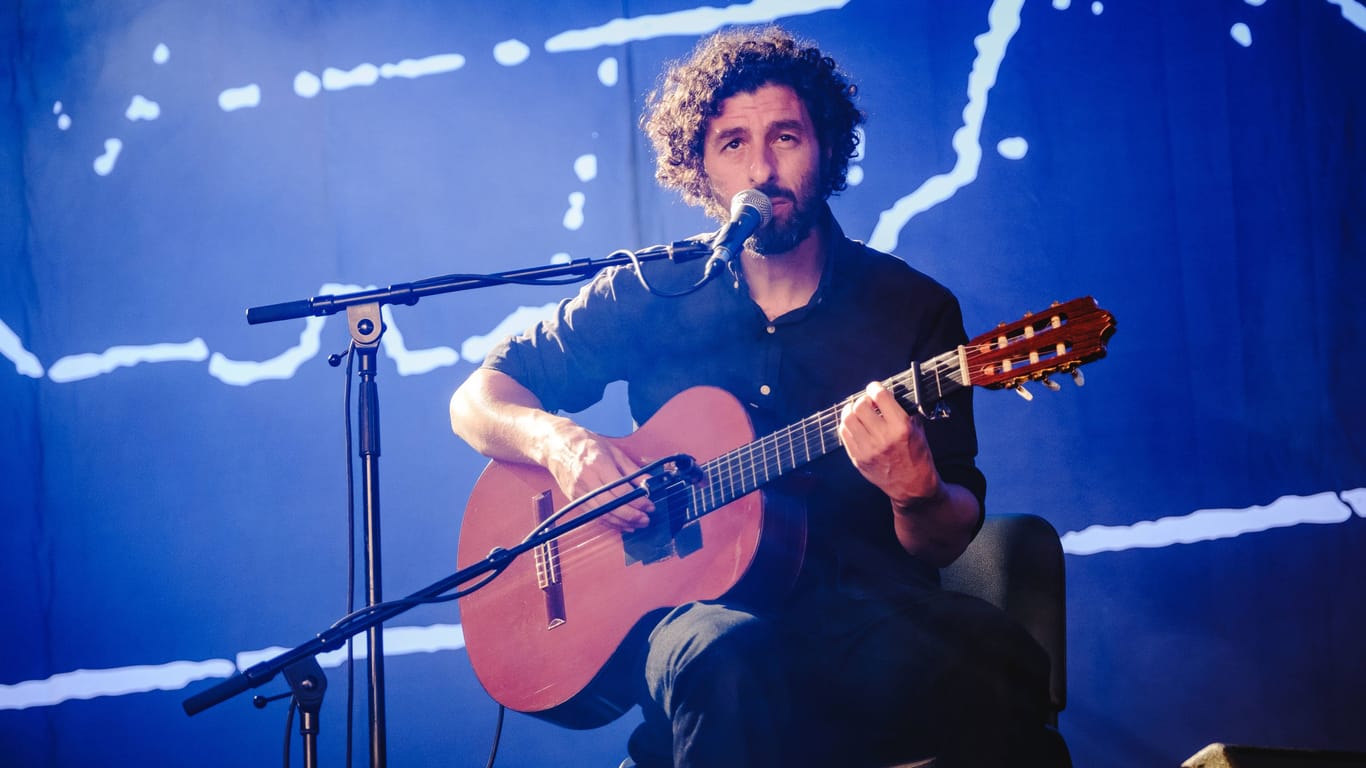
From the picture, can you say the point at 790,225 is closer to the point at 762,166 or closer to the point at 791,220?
the point at 791,220

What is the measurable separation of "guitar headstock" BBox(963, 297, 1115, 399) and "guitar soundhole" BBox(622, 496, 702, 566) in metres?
0.65

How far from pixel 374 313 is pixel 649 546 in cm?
73

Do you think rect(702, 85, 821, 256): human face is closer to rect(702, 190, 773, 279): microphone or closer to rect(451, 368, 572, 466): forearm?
rect(702, 190, 773, 279): microphone

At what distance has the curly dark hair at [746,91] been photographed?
8.76 feet

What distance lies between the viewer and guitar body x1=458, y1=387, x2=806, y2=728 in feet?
6.55

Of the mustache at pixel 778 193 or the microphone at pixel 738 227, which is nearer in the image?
the microphone at pixel 738 227

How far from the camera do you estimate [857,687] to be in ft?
6.08

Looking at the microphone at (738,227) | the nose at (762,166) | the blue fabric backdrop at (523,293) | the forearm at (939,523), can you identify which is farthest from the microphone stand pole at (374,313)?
the blue fabric backdrop at (523,293)

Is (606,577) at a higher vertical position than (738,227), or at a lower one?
lower

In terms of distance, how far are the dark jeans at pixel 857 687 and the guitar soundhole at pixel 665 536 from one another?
0.17m

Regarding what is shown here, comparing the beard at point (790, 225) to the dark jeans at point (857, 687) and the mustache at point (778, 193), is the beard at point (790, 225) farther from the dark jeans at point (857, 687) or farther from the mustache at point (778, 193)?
the dark jeans at point (857, 687)

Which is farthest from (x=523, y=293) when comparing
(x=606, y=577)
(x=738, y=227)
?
(x=738, y=227)

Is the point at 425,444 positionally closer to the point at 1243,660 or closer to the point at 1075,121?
the point at 1075,121

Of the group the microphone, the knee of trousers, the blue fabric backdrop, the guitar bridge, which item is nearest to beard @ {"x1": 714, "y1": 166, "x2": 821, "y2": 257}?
the microphone
